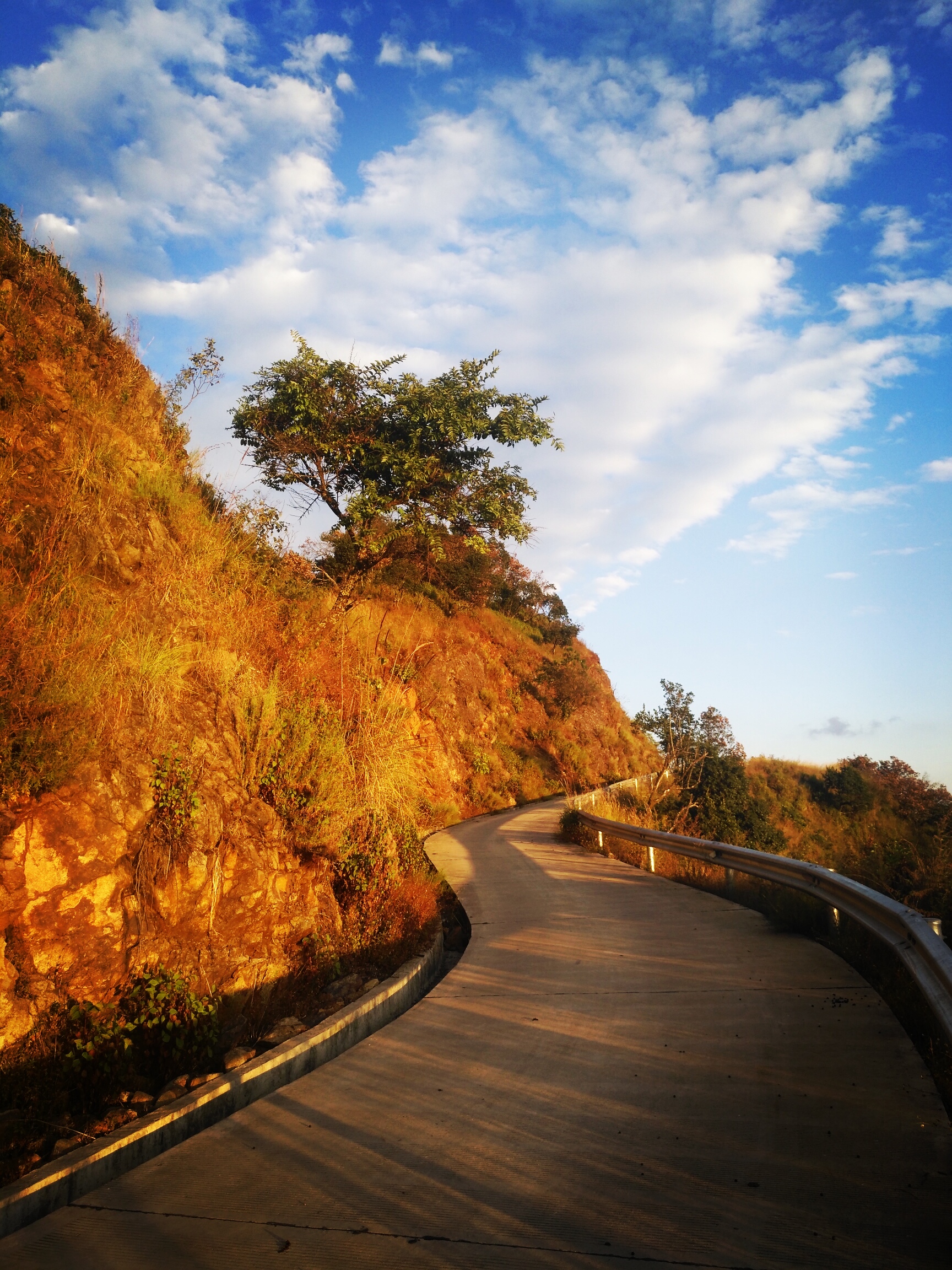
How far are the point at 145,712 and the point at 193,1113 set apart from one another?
130 inches

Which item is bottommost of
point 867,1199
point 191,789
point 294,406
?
point 867,1199

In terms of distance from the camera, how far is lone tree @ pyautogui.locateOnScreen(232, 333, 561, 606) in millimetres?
18031

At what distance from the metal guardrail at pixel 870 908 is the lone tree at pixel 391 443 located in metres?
10.6

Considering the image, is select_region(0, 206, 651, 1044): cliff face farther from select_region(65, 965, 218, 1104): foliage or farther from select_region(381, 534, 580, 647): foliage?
select_region(381, 534, 580, 647): foliage

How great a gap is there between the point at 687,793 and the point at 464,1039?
1612cm

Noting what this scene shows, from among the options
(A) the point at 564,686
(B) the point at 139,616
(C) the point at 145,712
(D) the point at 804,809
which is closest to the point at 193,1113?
(C) the point at 145,712

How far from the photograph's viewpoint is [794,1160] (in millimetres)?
3357

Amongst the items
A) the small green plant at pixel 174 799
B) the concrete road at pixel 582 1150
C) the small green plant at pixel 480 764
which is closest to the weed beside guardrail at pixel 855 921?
the concrete road at pixel 582 1150

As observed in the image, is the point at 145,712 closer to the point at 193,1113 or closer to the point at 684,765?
the point at 193,1113

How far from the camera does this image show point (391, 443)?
18.3 metres

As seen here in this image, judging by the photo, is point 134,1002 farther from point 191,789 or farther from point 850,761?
point 850,761

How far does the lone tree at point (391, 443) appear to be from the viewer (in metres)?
18.0

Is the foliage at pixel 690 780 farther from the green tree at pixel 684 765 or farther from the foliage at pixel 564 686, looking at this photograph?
the foliage at pixel 564 686

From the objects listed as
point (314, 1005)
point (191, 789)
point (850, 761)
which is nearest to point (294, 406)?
point (191, 789)
